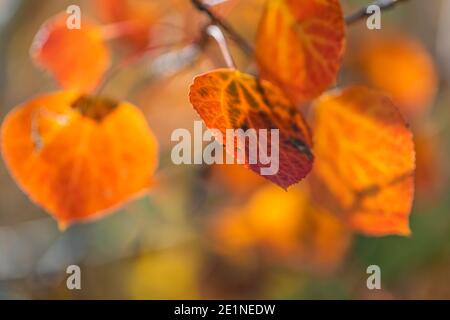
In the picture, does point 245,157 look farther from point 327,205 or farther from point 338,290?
point 338,290

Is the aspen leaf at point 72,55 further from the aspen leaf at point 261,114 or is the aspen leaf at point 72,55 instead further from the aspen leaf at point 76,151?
the aspen leaf at point 261,114

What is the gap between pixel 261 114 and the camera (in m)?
0.43

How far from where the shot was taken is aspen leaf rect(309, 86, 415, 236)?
49 cm

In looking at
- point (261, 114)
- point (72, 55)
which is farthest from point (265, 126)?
point (72, 55)

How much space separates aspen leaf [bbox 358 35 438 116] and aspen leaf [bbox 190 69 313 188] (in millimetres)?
489

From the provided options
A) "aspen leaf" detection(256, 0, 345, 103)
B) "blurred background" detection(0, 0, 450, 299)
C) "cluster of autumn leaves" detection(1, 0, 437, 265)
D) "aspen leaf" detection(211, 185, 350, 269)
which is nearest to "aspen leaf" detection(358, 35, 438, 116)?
"blurred background" detection(0, 0, 450, 299)

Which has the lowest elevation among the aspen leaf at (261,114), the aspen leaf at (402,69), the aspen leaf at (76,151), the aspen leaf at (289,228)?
the aspen leaf at (261,114)

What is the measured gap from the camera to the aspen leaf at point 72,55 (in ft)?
1.95

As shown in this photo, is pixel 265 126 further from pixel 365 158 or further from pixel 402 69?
pixel 402 69

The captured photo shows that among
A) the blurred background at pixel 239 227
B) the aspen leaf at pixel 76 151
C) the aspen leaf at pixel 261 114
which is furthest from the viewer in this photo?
the blurred background at pixel 239 227

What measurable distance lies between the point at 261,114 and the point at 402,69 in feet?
1.78

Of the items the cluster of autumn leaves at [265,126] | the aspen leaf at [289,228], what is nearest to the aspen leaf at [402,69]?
the aspen leaf at [289,228]

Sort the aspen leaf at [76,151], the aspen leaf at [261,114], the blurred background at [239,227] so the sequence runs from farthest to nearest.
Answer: the blurred background at [239,227] → the aspen leaf at [76,151] → the aspen leaf at [261,114]

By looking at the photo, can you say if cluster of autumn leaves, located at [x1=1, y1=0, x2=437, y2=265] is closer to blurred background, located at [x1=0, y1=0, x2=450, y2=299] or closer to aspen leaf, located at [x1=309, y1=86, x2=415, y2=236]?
aspen leaf, located at [x1=309, y1=86, x2=415, y2=236]
